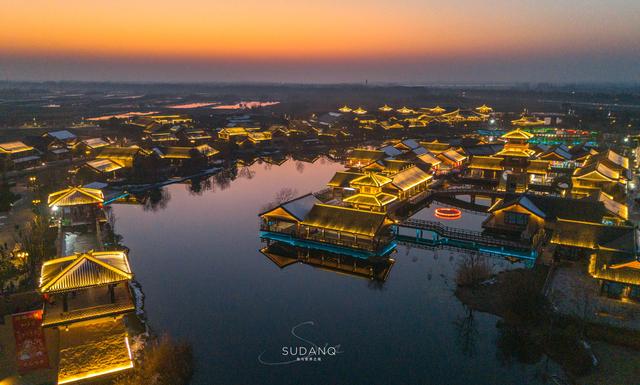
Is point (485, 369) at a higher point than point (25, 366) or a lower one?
lower

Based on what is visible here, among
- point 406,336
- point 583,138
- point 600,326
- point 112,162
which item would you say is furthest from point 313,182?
point 583,138

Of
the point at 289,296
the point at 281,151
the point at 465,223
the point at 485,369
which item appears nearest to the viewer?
the point at 485,369

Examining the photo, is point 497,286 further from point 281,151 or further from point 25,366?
point 281,151

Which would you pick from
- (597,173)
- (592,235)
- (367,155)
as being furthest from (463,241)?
(367,155)

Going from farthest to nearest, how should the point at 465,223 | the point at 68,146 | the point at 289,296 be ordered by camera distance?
the point at 68,146 < the point at 465,223 < the point at 289,296

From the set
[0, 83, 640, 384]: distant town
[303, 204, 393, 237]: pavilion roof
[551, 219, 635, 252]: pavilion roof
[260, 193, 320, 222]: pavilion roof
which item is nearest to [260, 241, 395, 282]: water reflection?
[0, 83, 640, 384]: distant town

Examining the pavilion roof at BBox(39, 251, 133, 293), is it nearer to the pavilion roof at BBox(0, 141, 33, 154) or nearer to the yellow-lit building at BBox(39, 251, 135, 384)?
the yellow-lit building at BBox(39, 251, 135, 384)

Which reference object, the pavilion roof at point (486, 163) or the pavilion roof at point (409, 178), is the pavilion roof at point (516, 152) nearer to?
the pavilion roof at point (486, 163)

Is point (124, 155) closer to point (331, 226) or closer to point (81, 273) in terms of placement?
point (331, 226)
